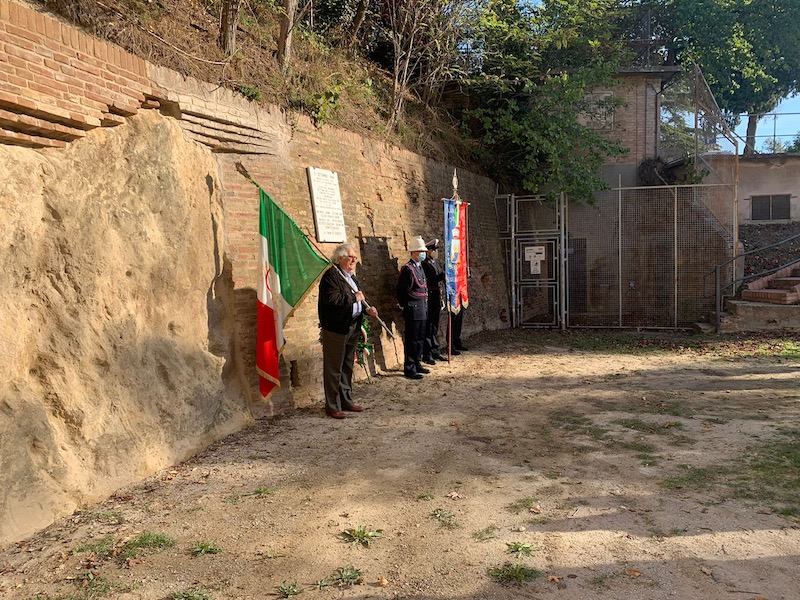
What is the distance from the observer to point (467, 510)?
4.34 meters

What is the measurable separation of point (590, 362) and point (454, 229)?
10.4 ft

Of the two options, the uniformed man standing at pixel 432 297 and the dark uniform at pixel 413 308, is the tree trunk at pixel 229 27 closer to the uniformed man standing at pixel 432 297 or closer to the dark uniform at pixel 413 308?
the dark uniform at pixel 413 308

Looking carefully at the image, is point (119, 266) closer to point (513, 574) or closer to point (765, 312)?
point (513, 574)

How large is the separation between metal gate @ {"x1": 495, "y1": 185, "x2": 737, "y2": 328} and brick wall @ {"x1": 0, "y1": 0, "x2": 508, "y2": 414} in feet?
6.39

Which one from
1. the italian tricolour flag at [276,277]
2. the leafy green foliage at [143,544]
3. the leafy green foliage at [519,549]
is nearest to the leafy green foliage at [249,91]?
the italian tricolour flag at [276,277]

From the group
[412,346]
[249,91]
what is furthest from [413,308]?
[249,91]

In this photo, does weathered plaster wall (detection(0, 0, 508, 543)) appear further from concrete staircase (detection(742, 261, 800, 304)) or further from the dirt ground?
concrete staircase (detection(742, 261, 800, 304))

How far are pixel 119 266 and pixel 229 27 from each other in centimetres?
362

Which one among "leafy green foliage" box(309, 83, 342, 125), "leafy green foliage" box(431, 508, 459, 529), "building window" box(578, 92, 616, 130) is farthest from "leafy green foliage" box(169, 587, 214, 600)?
"building window" box(578, 92, 616, 130)

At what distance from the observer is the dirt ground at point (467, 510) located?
3.38m

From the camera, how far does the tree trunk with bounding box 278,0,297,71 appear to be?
8.07 metres

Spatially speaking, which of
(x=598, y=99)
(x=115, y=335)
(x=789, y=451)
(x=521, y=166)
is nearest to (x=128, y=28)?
(x=115, y=335)

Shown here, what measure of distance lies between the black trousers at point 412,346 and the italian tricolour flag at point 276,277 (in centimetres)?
247

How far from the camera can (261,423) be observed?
6609 millimetres
